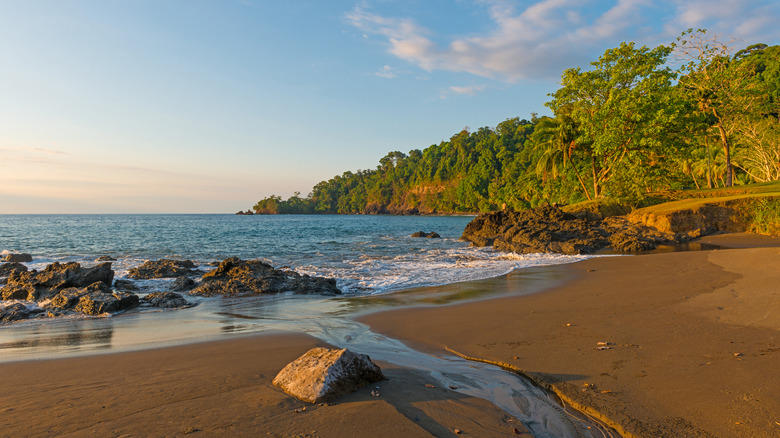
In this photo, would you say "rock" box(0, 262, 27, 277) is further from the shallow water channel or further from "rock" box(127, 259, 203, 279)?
the shallow water channel

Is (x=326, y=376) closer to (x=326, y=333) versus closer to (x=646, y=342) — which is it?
(x=326, y=333)

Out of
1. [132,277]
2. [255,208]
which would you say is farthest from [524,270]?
[255,208]

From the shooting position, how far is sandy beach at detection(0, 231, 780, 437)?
3301 mm

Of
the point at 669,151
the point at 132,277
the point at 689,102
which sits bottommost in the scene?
the point at 132,277

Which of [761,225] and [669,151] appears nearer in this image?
[761,225]

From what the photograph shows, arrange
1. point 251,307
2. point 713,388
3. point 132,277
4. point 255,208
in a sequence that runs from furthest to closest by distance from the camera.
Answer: point 255,208 → point 132,277 → point 251,307 → point 713,388

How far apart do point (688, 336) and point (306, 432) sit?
5216mm

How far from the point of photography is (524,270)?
14.4 meters

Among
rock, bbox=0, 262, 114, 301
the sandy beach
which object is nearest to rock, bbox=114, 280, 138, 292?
rock, bbox=0, 262, 114, 301

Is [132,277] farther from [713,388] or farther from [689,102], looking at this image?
[689,102]

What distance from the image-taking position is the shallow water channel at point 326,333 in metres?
3.89

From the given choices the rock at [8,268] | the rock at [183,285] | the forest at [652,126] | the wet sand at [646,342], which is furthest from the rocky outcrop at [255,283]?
the forest at [652,126]

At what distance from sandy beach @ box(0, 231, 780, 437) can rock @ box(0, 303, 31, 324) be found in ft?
14.0

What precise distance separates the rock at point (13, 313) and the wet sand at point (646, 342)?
723 cm
